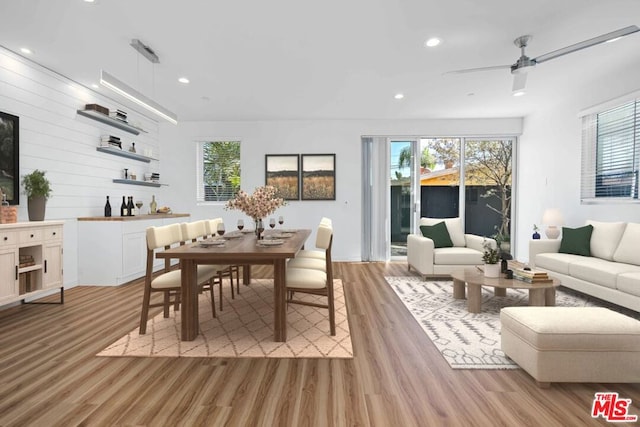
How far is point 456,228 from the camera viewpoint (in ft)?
17.8

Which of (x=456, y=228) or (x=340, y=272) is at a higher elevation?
(x=456, y=228)

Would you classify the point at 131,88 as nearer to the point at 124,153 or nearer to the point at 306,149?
the point at 124,153

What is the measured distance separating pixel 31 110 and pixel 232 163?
335 cm

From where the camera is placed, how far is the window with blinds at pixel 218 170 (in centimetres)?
690

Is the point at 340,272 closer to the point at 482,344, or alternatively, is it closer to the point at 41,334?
the point at 482,344

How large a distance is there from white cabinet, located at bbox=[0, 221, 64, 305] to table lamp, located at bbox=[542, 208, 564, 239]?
656 cm

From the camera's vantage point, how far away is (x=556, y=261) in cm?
419

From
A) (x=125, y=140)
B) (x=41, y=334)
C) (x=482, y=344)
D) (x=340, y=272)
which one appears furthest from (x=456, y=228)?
(x=125, y=140)

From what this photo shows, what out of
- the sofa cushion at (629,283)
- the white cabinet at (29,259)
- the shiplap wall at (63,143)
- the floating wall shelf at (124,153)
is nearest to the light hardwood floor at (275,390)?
the white cabinet at (29,259)

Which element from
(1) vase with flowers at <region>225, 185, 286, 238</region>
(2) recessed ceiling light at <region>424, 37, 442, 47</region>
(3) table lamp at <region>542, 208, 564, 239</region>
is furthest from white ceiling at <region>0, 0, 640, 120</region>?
(3) table lamp at <region>542, 208, 564, 239</region>

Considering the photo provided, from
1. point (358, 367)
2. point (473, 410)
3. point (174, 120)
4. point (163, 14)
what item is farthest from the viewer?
point (174, 120)

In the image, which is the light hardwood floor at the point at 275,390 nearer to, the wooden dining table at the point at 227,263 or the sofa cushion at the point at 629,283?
the wooden dining table at the point at 227,263

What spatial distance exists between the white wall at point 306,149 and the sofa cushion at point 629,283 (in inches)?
160

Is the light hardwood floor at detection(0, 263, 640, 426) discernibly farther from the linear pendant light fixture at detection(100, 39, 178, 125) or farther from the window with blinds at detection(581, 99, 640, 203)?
the window with blinds at detection(581, 99, 640, 203)
